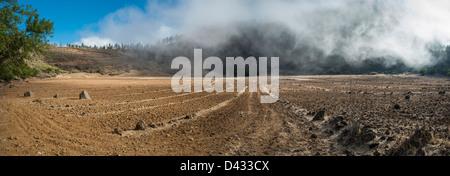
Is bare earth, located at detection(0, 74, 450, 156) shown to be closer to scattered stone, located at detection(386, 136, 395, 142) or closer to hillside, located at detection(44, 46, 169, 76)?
scattered stone, located at detection(386, 136, 395, 142)

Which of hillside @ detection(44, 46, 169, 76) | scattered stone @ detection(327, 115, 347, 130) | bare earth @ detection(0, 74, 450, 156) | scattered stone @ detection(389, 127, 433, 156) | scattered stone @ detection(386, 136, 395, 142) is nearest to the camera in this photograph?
scattered stone @ detection(389, 127, 433, 156)

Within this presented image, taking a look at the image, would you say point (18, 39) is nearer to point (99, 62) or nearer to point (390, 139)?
point (390, 139)

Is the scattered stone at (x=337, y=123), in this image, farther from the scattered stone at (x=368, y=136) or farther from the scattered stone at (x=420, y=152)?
the scattered stone at (x=420, y=152)

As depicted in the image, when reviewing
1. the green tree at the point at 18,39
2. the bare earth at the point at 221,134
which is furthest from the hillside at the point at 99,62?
the bare earth at the point at 221,134

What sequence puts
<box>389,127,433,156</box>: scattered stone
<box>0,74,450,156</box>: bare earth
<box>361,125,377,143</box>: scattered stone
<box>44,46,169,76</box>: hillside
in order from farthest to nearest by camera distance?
1. <box>44,46,169,76</box>: hillside
2. <box>361,125,377,143</box>: scattered stone
3. <box>0,74,450,156</box>: bare earth
4. <box>389,127,433,156</box>: scattered stone

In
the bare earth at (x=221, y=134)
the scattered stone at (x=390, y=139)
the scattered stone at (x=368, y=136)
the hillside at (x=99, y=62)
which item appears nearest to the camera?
the bare earth at (x=221, y=134)

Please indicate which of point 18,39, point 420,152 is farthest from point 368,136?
point 18,39

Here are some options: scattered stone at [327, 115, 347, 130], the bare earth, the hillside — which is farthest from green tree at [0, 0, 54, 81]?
the hillside

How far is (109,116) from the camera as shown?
1109cm

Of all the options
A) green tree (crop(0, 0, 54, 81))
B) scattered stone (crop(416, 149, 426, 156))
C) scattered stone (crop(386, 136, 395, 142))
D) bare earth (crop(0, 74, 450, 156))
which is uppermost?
green tree (crop(0, 0, 54, 81))

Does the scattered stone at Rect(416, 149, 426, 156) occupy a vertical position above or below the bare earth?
above

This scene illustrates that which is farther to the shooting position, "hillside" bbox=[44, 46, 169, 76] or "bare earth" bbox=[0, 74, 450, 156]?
"hillside" bbox=[44, 46, 169, 76]

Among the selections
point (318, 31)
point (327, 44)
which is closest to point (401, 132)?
point (327, 44)
